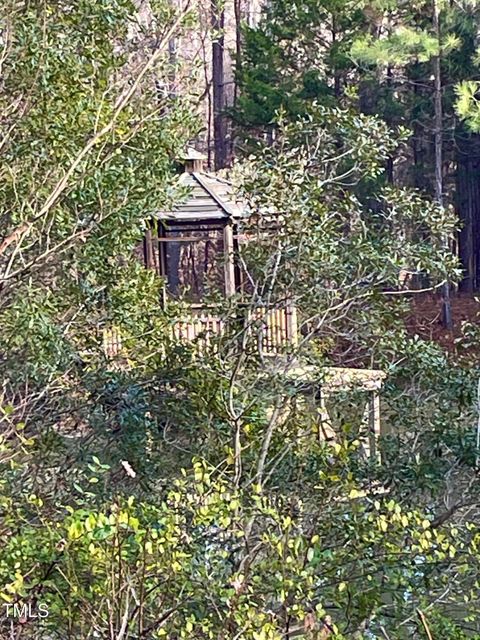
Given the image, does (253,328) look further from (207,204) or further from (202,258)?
(202,258)

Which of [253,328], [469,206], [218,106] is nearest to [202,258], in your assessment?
[218,106]

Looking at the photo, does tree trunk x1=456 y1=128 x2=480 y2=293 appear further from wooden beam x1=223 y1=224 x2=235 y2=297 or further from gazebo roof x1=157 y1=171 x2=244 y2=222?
wooden beam x1=223 y1=224 x2=235 y2=297

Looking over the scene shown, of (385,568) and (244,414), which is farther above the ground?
(244,414)

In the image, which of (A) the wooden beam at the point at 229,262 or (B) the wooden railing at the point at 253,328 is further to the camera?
(A) the wooden beam at the point at 229,262

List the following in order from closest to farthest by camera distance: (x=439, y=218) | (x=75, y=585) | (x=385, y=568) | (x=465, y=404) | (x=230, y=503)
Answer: (x=75, y=585) < (x=230, y=503) < (x=385, y=568) < (x=439, y=218) < (x=465, y=404)

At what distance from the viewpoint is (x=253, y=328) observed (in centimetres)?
314

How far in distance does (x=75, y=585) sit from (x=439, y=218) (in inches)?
88.7

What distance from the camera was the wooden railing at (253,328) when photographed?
3139 mm

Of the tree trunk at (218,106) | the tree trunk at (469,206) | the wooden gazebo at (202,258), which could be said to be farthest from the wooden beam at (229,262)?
the tree trunk at (218,106)

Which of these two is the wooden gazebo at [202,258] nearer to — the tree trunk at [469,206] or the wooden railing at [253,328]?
the wooden railing at [253,328]

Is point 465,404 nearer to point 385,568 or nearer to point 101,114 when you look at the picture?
point 385,568

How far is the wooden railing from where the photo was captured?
314 cm

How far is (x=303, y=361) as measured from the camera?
Result: 3.46 metres

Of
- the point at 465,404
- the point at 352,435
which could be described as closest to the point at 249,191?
the point at 352,435
